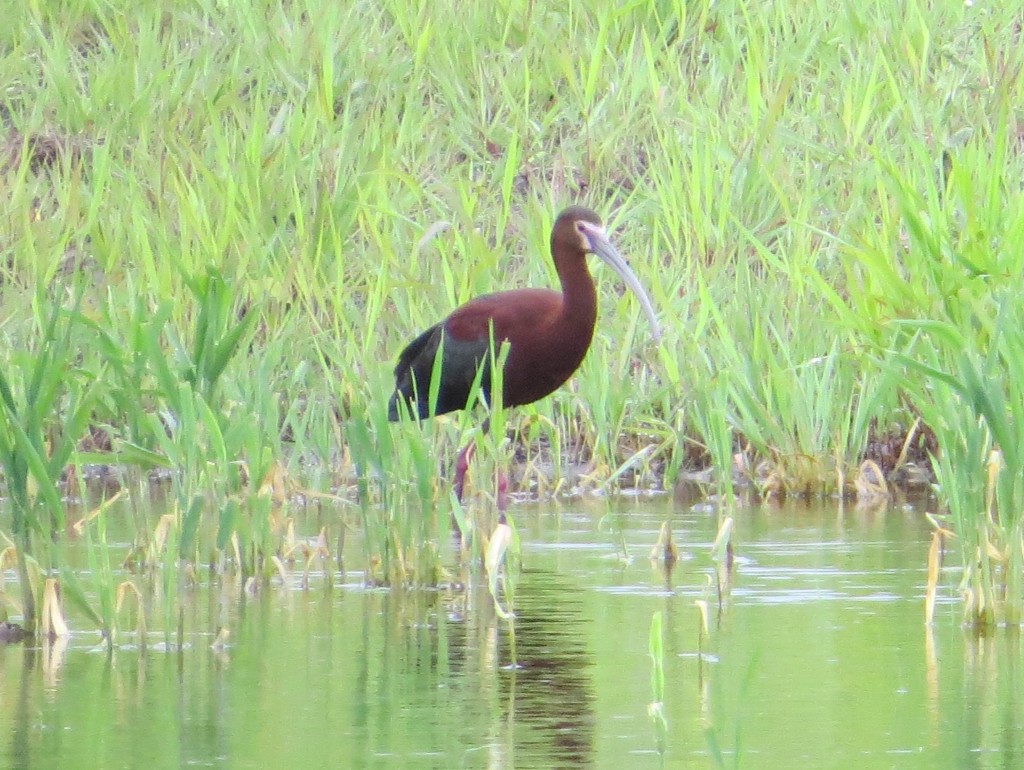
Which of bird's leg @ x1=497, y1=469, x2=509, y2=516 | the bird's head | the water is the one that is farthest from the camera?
the bird's head

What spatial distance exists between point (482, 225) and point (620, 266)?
8.72ft

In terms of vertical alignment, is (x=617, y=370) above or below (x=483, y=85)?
below

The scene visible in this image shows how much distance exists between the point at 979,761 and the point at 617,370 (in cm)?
468

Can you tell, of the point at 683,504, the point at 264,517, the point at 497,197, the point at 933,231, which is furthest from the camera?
the point at 497,197

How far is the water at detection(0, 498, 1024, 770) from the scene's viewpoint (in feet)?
12.6

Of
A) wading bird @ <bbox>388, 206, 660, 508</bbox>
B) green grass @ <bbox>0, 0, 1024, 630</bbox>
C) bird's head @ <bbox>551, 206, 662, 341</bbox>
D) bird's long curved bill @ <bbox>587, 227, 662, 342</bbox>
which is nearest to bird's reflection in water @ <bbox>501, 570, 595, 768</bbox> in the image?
green grass @ <bbox>0, 0, 1024, 630</bbox>

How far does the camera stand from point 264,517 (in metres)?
5.78

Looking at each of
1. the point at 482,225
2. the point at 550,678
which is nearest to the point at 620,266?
the point at 482,225

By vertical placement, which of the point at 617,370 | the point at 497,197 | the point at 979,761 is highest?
the point at 497,197

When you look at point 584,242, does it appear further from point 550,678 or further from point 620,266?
point 550,678

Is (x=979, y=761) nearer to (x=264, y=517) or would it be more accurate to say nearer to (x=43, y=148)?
(x=264, y=517)

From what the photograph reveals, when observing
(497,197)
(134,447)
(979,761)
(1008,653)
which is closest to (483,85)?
(497,197)

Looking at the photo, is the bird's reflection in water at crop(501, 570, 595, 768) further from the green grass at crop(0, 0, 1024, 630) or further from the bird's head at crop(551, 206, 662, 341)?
the bird's head at crop(551, 206, 662, 341)

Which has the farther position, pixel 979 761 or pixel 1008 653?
pixel 1008 653
